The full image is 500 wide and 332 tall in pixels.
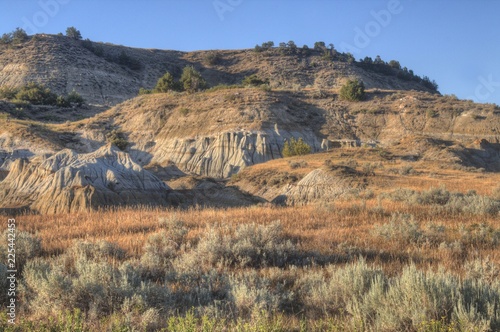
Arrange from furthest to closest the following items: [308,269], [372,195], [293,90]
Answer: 1. [293,90]
2. [372,195]
3. [308,269]

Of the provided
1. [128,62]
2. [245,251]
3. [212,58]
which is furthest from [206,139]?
[212,58]

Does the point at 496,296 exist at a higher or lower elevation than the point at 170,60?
lower

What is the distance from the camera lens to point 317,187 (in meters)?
26.0

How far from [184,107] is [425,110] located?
31.2 m

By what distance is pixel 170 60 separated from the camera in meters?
113

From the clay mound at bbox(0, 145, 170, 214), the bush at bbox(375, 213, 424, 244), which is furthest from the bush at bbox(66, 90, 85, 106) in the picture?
the bush at bbox(375, 213, 424, 244)

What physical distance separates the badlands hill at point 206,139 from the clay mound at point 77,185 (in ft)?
0.21

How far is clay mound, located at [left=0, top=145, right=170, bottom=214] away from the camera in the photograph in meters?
17.6

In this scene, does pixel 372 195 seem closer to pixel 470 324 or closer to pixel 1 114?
pixel 470 324

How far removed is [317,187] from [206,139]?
2572cm

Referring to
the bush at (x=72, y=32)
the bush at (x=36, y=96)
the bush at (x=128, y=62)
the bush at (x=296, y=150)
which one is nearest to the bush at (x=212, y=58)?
the bush at (x=128, y=62)

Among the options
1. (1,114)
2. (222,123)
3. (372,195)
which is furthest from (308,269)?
(1,114)

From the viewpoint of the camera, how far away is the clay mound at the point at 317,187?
25.0m

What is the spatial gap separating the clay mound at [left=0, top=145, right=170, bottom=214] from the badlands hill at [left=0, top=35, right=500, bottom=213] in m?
0.06
